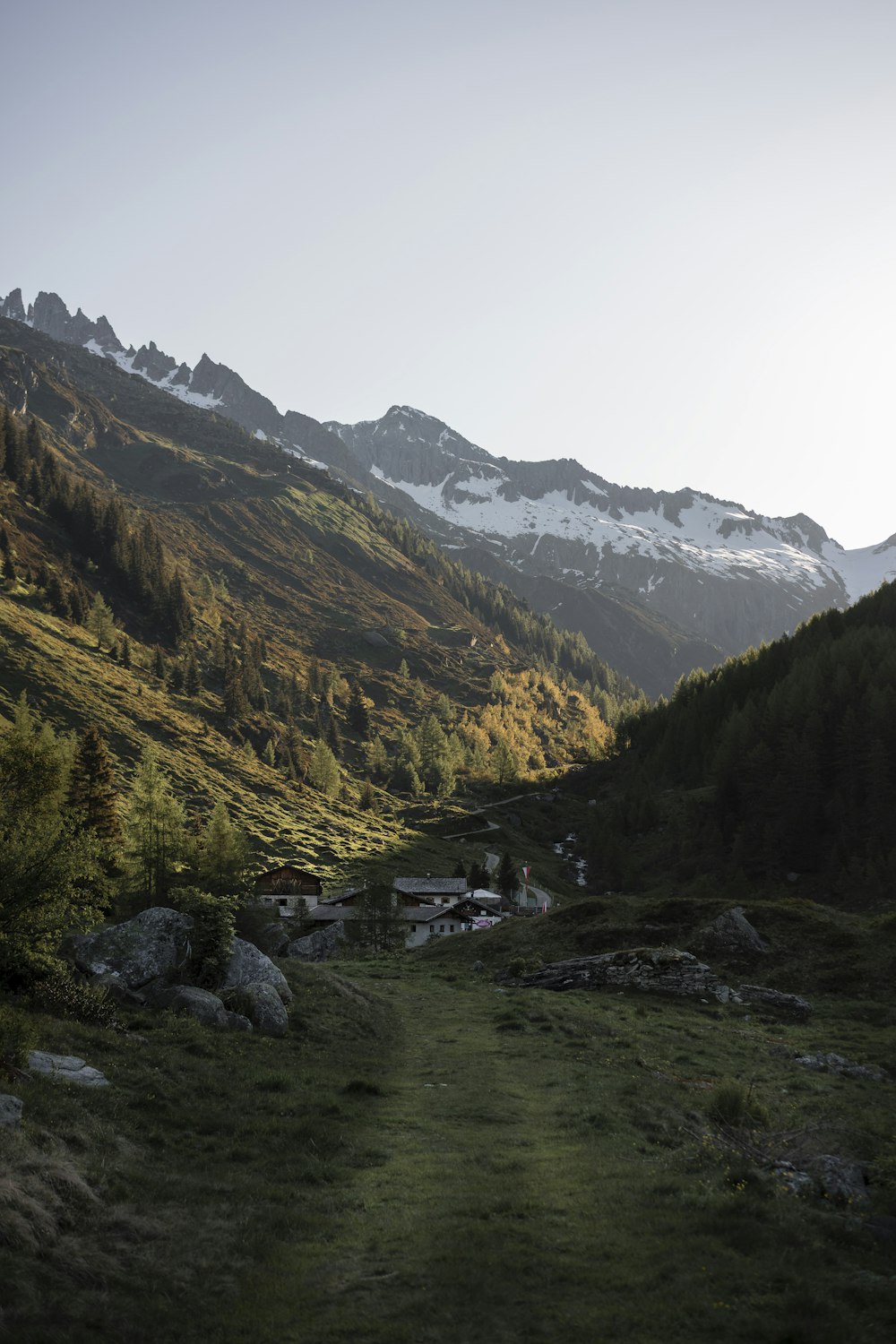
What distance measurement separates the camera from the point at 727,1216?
47.3ft

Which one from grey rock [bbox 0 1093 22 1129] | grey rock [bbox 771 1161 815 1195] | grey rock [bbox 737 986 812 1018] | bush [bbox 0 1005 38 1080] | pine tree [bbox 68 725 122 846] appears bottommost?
pine tree [bbox 68 725 122 846]

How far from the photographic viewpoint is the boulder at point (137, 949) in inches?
1182

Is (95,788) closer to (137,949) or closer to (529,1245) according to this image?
(137,949)

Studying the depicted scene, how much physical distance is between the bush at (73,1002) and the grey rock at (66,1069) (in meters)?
4.06

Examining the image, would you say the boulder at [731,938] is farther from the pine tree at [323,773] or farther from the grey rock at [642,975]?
the pine tree at [323,773]

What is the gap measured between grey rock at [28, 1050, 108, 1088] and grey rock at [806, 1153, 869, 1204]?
1691 cm

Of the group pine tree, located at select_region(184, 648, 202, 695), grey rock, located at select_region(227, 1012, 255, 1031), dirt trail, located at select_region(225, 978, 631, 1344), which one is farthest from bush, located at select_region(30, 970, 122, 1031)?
pine tree, located at select_region(184, 648, 202, 695)

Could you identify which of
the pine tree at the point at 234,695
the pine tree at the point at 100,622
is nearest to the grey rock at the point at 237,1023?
the pine tree at the point at 100,622

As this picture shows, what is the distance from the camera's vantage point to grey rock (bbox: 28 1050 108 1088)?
761 inches

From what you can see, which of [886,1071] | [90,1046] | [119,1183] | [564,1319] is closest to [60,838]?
[90,1046]

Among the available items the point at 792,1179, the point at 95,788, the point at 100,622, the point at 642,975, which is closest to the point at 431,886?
the point at 95,788

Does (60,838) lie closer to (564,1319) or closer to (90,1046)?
(90,1046)

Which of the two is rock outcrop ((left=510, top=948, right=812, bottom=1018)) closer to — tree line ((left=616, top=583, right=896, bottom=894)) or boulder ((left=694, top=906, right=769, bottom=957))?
boulder ((left=694, top=906, right=769, bottom=957))

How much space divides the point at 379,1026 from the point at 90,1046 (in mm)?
16296
